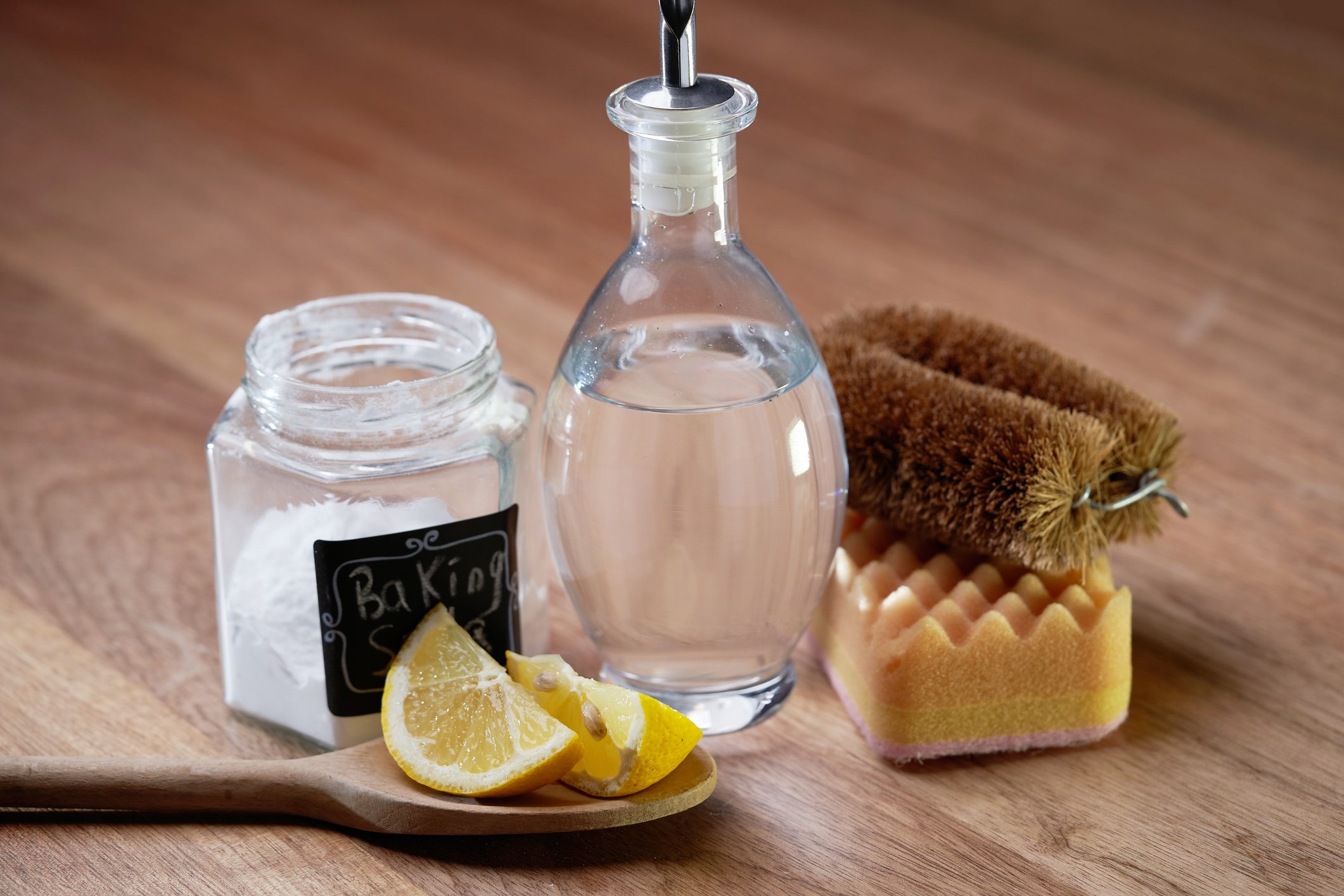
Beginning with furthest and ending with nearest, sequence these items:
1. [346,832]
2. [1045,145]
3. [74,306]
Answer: [1045,145]
[74,306]
[346,832]

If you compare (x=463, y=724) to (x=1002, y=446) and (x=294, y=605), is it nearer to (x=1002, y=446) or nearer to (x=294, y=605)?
(x=294, y=605)

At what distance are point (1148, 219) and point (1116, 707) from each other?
51 cm

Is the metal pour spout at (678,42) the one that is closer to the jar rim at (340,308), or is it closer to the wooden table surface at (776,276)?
the jar rim at (340,308)

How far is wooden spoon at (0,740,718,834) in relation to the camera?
0.45 m

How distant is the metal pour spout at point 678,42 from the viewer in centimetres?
44

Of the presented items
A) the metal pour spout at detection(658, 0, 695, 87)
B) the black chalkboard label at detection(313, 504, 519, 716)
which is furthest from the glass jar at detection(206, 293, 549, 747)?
the metal pour spout at detection(658, 0, 695, 87)

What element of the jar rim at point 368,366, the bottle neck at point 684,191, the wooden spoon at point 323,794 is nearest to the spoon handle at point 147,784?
the wooden spoon at point 323,794

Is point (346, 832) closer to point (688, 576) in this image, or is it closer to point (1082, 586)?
point (688, 576)

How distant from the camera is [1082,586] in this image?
0.53m

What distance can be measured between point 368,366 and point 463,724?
171 mm

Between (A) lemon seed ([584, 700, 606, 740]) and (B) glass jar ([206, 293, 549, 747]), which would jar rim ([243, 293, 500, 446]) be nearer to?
(B) glass jar ([206, 293, 549, 747])

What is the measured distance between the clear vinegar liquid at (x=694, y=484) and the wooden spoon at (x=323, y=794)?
0.19 ft

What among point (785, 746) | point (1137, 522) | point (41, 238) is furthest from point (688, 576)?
point (41, 238)

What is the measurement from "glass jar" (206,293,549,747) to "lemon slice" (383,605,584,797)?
16 mm
